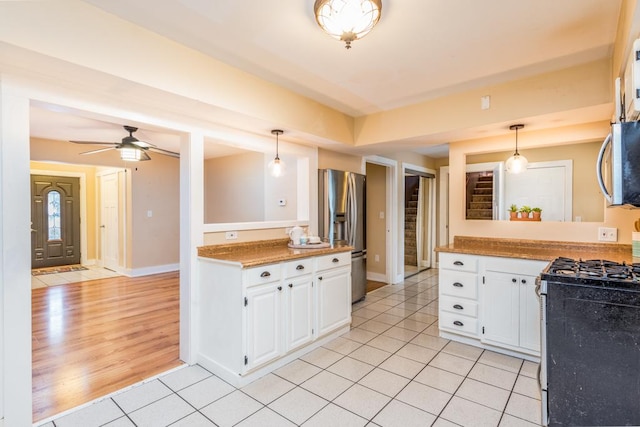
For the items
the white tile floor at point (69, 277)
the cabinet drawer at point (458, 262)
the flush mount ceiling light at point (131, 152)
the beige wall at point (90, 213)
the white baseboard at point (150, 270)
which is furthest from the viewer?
the beige wall at point (90, 213)

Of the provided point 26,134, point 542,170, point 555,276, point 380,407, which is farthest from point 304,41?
point 542,170

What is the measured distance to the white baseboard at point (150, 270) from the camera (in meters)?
5.82

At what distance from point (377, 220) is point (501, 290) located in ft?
8.91

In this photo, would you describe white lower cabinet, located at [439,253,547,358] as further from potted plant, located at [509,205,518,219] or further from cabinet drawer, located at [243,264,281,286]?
cabinet drawer, located at [243,264,281,286]

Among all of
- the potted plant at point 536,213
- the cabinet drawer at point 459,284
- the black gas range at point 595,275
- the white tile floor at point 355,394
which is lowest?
the white tile floor at point 355,394

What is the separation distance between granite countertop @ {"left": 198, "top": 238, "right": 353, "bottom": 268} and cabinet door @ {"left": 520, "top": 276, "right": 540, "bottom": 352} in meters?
1.56

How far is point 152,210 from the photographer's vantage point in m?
6.13

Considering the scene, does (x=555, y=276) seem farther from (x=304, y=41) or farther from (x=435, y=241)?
(x=435, y=241)

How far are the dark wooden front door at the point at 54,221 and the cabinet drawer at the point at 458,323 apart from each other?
7524 millimetres

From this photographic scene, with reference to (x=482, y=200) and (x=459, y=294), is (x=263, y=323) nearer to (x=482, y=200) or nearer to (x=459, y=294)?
(x=459, y=294)

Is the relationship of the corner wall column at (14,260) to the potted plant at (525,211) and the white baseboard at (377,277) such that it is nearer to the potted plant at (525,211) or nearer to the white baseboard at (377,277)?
the potted plant at (525,211)

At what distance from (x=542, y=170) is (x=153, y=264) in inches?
250

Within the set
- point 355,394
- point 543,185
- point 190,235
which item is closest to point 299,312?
point 355,394

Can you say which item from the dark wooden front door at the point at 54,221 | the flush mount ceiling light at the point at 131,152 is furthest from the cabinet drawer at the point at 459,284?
the dark wooden front door at the point at 54,221
